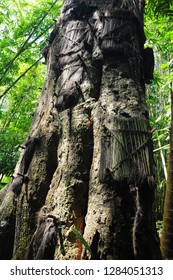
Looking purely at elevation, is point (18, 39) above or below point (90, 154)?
above

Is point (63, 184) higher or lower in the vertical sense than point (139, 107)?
lower

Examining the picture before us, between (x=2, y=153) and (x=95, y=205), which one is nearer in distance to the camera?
(x=95, y=205)

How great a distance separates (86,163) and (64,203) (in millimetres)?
313

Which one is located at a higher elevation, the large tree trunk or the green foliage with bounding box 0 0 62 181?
the green foliage with bounding box 0 0 62 181

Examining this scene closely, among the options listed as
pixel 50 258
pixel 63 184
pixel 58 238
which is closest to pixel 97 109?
pixel 63 184

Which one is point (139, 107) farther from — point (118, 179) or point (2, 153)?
point (2, 153)

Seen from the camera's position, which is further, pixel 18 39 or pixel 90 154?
pixel 18 39

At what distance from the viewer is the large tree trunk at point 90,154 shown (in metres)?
1.42

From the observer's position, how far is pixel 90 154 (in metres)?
1.78

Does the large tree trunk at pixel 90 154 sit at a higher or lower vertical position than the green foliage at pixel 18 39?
lower

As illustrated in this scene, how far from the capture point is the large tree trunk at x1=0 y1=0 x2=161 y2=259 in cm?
142

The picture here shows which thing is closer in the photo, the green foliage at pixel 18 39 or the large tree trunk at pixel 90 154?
the large tree trunk at pixel 90 154

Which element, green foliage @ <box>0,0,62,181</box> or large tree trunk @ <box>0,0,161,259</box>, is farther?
green foliage @ <box>0,0,62,181</box>

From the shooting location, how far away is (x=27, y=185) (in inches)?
72.9
